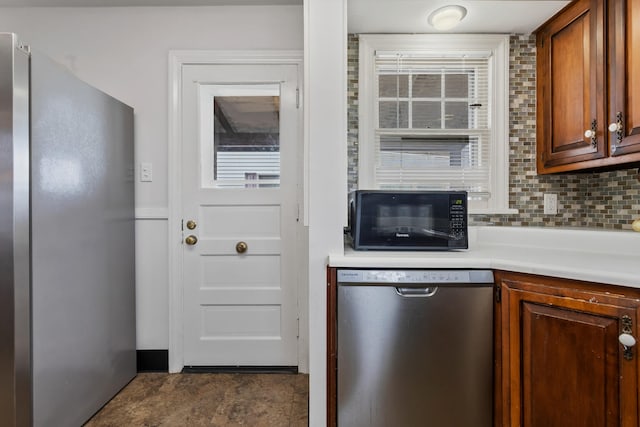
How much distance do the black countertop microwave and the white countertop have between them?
5cm

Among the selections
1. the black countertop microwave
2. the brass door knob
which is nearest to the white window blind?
the black countertop microwave

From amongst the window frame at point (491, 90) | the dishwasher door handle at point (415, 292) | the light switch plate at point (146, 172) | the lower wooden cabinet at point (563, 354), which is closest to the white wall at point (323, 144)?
the dishwasher door handle at point (415, 292)

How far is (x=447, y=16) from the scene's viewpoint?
1638mm

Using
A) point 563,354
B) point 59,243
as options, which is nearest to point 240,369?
point 59,243

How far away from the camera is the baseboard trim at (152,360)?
2.04m

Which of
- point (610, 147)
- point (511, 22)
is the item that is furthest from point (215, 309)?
point (511, 22)

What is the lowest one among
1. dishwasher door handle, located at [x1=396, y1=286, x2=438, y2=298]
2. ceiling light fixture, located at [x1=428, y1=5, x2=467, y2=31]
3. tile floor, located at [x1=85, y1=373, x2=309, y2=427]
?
tile floor, located at [x1=85, y1=373, x2=309, y2=427]

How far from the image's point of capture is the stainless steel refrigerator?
1239mm

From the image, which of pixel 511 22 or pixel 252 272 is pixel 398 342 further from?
pixel 511 22

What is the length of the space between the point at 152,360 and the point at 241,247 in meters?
0.91

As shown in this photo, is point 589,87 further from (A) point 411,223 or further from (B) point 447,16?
(A) point 411,223

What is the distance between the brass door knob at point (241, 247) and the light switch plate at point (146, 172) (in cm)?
69

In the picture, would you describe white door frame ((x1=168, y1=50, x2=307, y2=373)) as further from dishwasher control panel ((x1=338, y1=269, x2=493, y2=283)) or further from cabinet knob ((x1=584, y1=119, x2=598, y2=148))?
cabinet knob ((x1=584, y1=119, x2=598, y2=148))

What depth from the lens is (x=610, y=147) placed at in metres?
1.42
